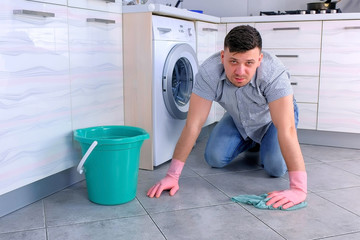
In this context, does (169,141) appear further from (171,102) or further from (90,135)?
(90,135)

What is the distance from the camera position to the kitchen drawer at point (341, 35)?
2.73 metres

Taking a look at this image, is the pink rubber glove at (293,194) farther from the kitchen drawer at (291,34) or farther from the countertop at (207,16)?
the kitchen drawer at (291,34)

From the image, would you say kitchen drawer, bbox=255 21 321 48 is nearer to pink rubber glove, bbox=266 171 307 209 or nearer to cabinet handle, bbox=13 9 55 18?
pink rubber glove, bbox=266 171 307 209

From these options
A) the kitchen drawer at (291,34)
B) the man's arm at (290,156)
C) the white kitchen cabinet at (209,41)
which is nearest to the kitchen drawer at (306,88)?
the kitchen drawer at (291,34)

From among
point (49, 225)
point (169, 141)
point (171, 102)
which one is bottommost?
point (49, 225)

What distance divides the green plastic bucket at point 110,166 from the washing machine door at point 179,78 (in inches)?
23.3

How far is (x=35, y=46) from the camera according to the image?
5.60 ft

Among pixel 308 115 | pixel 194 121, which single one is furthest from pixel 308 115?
pixel 194 121

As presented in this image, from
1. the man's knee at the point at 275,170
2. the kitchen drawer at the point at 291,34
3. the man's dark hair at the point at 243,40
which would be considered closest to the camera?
the man's dark hair at the point at 243,40

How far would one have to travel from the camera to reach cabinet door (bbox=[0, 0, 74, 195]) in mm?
1594

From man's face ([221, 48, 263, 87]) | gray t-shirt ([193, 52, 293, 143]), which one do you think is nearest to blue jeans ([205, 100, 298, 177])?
gray t-shirt ([193, 52, 293, 143])

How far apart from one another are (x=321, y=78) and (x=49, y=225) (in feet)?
6.88

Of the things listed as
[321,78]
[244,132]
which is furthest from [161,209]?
[321,78]

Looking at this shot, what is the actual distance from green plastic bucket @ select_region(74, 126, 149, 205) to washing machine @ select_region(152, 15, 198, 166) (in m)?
0.50
